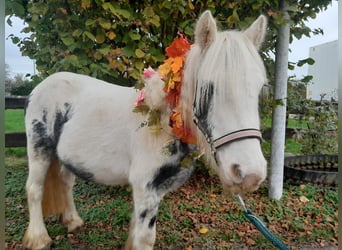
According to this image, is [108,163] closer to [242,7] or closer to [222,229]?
[222,229]

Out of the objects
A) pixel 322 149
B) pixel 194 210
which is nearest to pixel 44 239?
pixel 194 210

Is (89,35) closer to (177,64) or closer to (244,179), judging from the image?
(177,64)

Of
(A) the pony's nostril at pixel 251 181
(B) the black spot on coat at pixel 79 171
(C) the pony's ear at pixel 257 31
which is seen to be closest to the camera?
(A) the pony's nostril at pixel 251 181

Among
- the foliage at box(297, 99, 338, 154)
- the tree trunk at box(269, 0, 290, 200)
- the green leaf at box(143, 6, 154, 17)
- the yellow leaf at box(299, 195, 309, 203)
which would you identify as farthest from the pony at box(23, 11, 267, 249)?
the foliage at box(297, 99, 338, 154)

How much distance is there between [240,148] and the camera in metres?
1.04

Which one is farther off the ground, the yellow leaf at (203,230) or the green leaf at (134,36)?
the green leaf at (134,36)

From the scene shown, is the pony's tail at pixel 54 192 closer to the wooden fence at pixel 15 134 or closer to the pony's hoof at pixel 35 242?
the pony's hoof at pixel 35 242

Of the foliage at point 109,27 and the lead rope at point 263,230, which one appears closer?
the lead rope at point 263,230

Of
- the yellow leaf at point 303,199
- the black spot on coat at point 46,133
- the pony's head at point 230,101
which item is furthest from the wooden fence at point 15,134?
the yellow leaf at point 303,199

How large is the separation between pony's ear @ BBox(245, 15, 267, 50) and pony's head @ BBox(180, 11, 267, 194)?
0.10 feet

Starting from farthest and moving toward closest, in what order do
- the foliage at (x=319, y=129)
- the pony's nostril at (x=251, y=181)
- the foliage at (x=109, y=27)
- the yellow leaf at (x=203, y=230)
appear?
the foliage at (x=319, y=129) → the yellow leaf at (x=203, y=230) → the foliage at (x=109, y=27) → the pony's nostril at (x=251, y=181)

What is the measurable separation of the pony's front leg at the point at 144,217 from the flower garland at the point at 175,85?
341mm

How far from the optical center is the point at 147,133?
4.91 feet

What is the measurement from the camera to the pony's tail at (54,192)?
1.99 m
